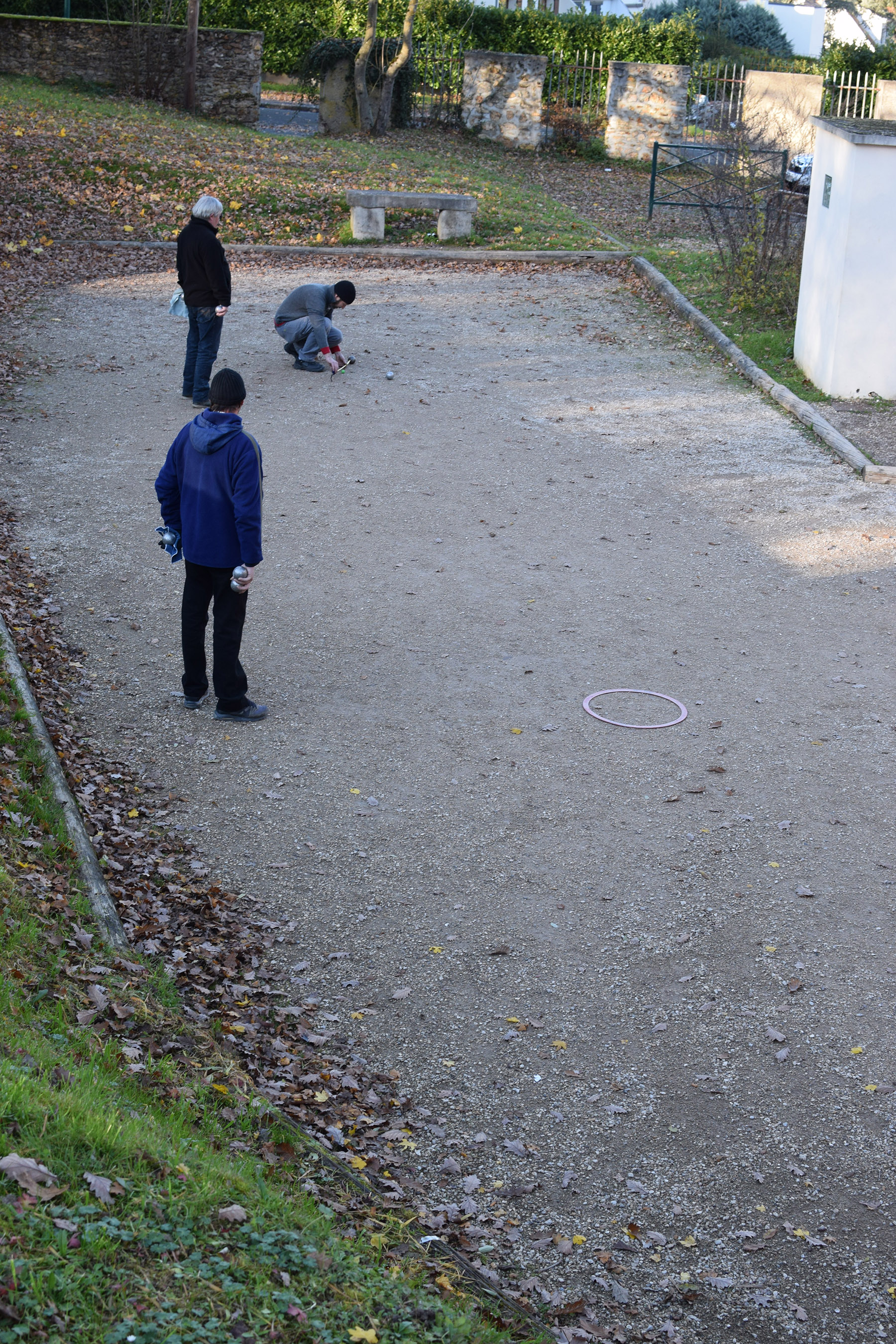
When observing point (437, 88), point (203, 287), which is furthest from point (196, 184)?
point (437, 88)

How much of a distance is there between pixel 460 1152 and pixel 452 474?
7.60 m

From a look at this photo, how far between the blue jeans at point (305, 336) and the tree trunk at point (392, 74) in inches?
637

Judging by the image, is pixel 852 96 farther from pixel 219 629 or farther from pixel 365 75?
pixel 219 629

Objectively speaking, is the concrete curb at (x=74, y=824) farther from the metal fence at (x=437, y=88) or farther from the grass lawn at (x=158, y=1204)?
the metal fence at (x=437, y=88)

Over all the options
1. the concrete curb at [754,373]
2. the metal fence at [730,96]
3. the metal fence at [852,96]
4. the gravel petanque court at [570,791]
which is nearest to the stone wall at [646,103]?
the metal fence at [730,96]

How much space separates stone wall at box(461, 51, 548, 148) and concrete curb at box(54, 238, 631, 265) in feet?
35.7

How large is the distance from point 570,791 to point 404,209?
16.5 meters

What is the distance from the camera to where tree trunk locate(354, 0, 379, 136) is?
2644 centimetres

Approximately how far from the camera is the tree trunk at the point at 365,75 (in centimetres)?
2644

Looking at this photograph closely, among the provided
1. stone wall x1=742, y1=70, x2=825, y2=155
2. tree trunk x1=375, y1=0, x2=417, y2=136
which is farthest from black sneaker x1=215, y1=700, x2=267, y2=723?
stone wall x1=742, y1=70, x2=825, y2=155

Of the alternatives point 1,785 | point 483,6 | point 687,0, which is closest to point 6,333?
point 1,785

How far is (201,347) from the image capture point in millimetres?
12242

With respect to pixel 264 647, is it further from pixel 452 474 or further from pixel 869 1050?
pixel 869 1050

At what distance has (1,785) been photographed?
18.4 feet
